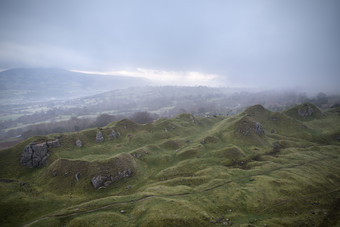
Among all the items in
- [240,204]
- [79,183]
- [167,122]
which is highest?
[167,122]

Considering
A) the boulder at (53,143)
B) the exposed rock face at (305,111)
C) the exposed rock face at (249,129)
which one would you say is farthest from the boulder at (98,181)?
the exposed rock face at (305,111)

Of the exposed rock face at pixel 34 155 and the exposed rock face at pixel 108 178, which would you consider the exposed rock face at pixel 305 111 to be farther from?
the exposed rock face at pixel 34 155

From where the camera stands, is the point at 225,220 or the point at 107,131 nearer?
the point at 225,220

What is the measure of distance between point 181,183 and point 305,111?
154m

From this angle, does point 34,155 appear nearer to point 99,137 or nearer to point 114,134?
point 99,137

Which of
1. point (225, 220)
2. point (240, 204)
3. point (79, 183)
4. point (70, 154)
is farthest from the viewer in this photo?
point (70, 154)

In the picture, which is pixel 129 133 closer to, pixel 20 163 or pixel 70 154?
pixel 70 154

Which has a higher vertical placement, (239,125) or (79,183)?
(239,125)

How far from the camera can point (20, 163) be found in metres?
61.8

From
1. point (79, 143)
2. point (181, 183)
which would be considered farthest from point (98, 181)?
point (181, 183)

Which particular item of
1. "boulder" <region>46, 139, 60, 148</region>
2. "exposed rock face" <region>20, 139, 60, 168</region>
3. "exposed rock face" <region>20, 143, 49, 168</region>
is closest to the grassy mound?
"boulder" <region>46, 139, 60, 148</region>

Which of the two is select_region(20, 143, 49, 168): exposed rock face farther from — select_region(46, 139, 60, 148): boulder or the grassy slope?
select_region(46, 139, 60, 148): boulder

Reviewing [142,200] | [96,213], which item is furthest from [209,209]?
[96,213]

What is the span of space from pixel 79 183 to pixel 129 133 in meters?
42.1
